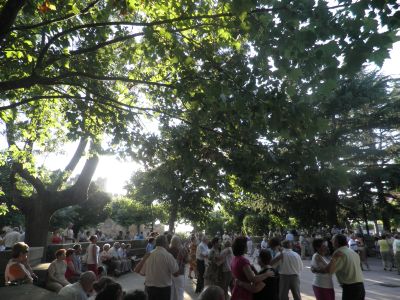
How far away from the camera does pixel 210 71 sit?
654 centimetres

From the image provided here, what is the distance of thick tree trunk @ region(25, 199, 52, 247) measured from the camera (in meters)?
15.9

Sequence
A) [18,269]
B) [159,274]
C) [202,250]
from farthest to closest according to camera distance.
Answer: [202,250]
[18,269]
[159,274]

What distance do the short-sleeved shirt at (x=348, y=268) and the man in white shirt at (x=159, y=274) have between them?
8.89ft

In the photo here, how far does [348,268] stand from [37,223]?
536 inches

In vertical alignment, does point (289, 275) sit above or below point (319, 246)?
below

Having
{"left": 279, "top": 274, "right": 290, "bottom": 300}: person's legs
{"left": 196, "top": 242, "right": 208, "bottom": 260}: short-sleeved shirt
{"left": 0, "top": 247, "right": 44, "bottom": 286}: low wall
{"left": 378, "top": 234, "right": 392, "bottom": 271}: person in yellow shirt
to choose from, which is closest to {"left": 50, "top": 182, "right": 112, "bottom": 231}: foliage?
{"left": 0, "top": 247, "right": 44, "bottom": 286}: low wall

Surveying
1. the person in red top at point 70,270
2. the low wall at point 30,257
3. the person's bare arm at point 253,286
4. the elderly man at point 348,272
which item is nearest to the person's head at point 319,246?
the elderly man at point 348,272

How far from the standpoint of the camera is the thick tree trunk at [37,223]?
15.9 meters

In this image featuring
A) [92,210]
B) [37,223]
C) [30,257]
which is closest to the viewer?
[30,257]

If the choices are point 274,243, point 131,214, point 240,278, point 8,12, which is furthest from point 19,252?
point 131,214

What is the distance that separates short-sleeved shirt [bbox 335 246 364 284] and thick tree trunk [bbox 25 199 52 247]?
1327cm

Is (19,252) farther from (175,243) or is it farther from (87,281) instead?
(175,243)

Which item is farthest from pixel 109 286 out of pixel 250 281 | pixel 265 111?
pixel 265 111

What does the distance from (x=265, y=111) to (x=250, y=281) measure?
2.54 meters
